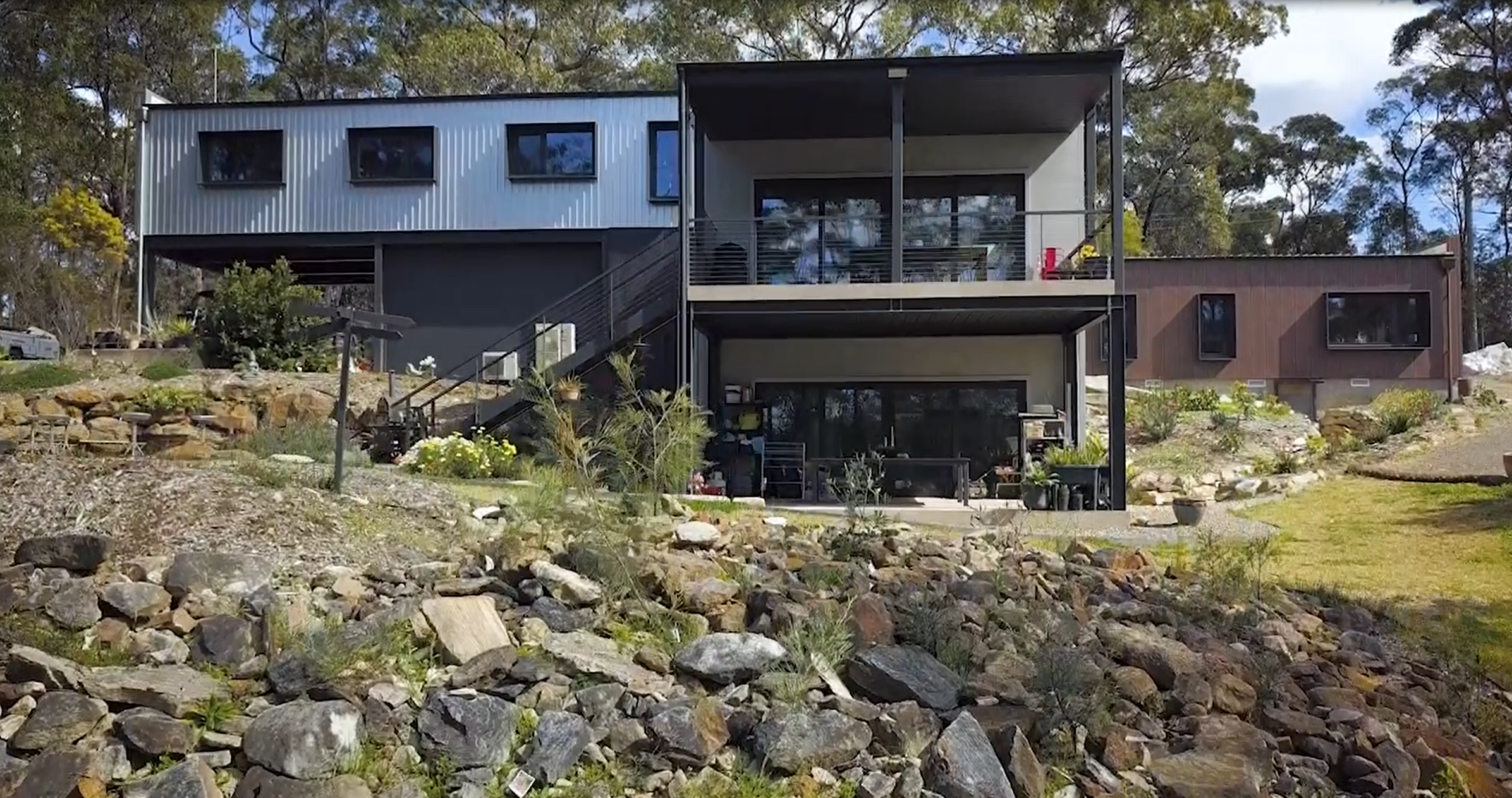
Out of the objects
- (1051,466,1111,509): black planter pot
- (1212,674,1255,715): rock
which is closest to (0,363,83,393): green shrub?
(1051,466,1111,509): black planter pot

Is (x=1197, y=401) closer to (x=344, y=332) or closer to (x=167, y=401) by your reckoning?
(x=344, y=332)

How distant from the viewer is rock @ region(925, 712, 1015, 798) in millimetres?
4734

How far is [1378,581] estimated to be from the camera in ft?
31.3

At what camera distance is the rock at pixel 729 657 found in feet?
17.9

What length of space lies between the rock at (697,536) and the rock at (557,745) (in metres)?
2.58

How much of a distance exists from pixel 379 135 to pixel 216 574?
15687 mm

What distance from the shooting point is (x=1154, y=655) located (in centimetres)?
623

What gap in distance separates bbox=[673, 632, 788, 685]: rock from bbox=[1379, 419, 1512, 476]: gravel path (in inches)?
537

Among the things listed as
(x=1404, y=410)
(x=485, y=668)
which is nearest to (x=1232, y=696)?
(x=485, y=668)

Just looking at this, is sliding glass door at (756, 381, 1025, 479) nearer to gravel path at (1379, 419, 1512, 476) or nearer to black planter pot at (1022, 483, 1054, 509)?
black planter pot at (1022, 483, 1054, 509)

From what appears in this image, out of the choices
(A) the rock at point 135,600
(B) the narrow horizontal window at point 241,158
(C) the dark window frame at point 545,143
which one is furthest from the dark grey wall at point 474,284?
(A) the rock at point 135,600

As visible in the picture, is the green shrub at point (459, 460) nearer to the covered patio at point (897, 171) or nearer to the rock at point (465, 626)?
the covered patio at point (897, 171)

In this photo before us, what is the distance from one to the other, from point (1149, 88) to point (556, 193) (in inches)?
730

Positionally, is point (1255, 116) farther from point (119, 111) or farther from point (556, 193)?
point (119, 111)
